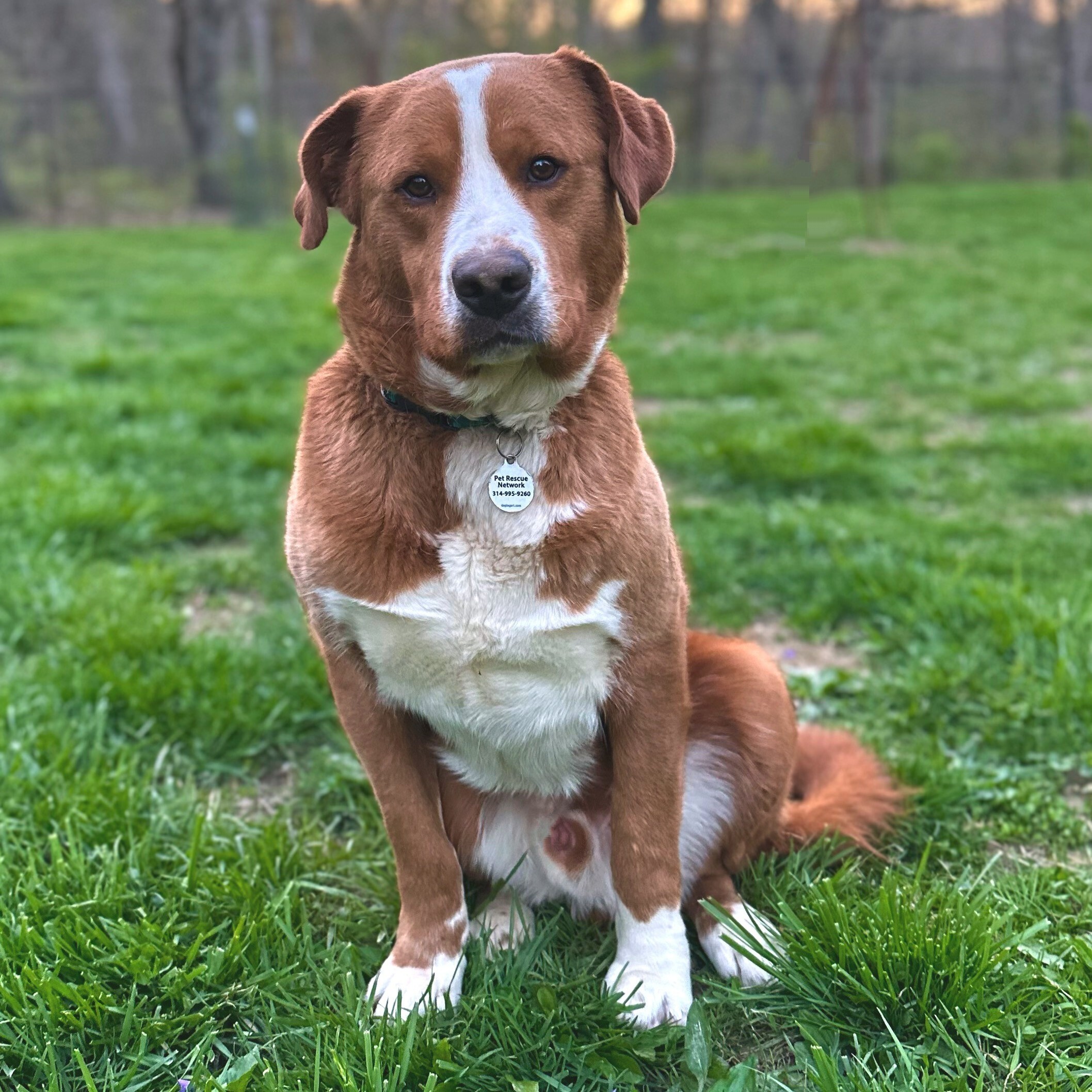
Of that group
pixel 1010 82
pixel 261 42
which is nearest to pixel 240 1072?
pixel 261 42

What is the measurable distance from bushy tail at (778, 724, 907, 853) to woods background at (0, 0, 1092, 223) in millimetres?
9188

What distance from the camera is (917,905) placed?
204cm

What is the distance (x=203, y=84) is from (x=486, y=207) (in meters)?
18.8

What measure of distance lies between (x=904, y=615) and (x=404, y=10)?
32.3m

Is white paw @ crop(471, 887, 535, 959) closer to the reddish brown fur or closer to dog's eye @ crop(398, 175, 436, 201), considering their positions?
Result: the reddish brown fur

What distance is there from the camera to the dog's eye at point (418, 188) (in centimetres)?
188

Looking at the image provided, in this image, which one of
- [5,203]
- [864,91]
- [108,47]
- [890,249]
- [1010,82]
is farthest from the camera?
[108,47]

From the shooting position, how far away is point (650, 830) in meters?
2.01

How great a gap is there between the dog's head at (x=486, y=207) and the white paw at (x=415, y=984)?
1060 mm

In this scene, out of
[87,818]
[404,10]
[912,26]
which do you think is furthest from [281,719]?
[912,26]

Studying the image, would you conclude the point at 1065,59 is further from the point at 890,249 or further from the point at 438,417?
the point at 438,417

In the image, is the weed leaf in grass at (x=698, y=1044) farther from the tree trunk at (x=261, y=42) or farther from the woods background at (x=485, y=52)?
the tree trunk at (x=261, y=42)

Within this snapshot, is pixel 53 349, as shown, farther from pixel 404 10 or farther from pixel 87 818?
pixel 404 10

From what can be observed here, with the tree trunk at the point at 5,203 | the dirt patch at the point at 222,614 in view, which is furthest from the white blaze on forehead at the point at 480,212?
the tree trunk at the point at 5,203
